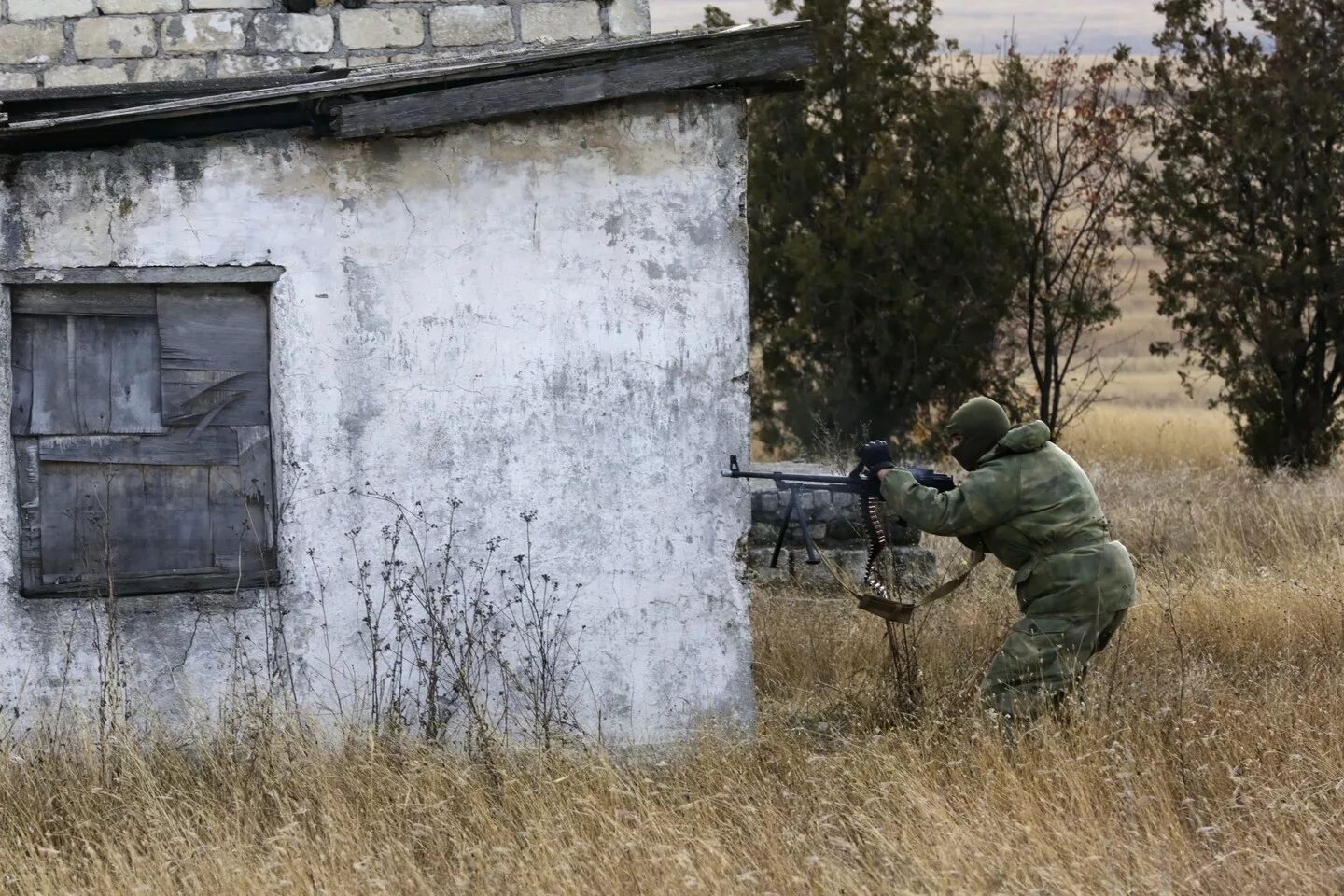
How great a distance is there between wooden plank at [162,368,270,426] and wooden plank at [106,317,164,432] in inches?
1.9

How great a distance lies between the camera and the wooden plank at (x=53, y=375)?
5.91m

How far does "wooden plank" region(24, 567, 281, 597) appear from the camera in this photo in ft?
19.5

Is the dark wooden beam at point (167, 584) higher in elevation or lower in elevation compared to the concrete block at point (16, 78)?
lower

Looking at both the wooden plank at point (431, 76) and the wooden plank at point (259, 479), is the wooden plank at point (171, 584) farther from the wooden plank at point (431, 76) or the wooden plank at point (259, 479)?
the wooden plank at point (431, 76)

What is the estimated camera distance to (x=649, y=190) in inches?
249

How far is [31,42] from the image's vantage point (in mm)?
8438

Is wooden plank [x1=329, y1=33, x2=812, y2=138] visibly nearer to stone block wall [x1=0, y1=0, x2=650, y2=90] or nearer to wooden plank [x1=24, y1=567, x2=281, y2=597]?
wooden plank [x1=24, y1=567, x2=281, y2=597]

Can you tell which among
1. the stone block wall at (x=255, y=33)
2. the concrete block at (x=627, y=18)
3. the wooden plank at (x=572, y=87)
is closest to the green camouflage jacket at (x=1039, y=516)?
the wooden plank at (x=572, y=87)

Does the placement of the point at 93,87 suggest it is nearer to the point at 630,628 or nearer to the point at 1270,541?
the point at 630,628

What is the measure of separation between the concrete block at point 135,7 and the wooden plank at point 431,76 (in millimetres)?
2775

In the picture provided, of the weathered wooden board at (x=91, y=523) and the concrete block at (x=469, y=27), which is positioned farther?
the concrete block at (x=469, y=27)

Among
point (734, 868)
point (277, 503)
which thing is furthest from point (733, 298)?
point (734, 868)

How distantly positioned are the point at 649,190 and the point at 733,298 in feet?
1.86

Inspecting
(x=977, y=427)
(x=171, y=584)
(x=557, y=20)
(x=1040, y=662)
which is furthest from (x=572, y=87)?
(x=1040, y=662)
